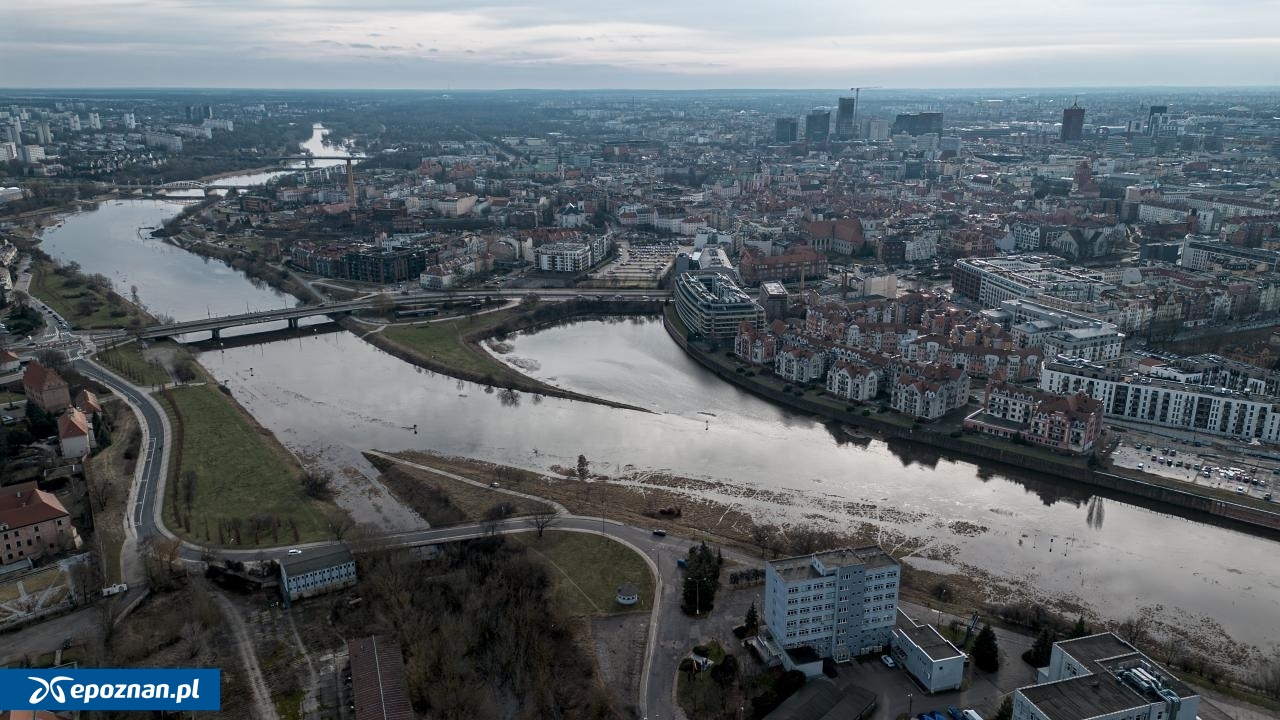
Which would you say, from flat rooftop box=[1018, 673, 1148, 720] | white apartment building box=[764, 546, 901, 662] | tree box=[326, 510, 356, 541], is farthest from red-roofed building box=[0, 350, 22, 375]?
flat rooftop box=[1018, 673, 1148, 720]

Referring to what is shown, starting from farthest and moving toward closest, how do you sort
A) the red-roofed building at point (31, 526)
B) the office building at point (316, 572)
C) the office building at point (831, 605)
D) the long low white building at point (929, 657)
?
the red-roofed building at point (31, 526), the office building at point (316, 572), the office building at point (831, 605), the long low white building at point (929, 657)

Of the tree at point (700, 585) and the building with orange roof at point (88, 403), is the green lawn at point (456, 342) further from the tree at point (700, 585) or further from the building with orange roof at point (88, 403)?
the tree at point (700, 585)

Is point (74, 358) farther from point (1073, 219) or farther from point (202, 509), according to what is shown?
point (1073, 219)

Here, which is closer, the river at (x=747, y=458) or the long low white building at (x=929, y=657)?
the long low white building at (x=929, y=657)

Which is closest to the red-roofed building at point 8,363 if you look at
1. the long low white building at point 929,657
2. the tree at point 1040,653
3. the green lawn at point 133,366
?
the green lawn at point 133,366

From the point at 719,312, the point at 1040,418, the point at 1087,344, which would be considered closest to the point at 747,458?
the point at 1040,418
